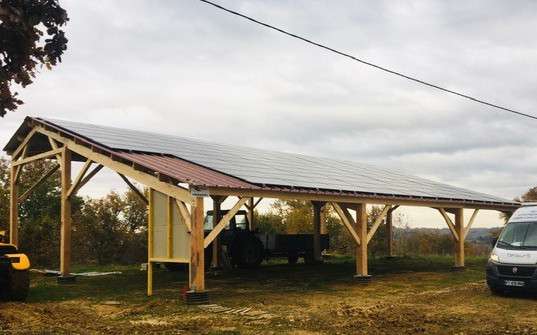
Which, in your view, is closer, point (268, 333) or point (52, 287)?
point (268, 333)

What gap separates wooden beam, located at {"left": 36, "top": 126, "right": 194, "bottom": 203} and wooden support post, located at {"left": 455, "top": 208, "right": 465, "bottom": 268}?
12.8m

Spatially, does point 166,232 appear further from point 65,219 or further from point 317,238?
point 317,238

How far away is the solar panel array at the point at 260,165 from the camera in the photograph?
16812 mm

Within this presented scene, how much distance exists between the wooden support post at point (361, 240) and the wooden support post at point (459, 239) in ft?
19.4

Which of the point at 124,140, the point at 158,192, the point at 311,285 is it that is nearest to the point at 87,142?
the point at 124,140

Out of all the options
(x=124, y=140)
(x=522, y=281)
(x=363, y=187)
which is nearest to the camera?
(x=522, y=281)

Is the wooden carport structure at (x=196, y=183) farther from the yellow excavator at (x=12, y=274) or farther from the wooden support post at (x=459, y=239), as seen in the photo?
the yellow excavator at (x=12, y=274)

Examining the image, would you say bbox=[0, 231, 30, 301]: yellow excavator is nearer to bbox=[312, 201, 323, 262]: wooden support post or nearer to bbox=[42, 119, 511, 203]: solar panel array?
bbox=[42, 119, 511, 203]: solar panel array

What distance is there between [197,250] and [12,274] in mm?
3924

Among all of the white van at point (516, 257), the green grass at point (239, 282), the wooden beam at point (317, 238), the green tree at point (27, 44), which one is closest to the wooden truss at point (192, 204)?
the green grass at point (239, 282)

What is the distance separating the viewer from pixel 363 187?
19.5m

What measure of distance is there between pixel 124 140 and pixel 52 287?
4.59m

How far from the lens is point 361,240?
18.2 metres

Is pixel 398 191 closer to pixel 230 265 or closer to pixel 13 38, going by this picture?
pixel 230 265
